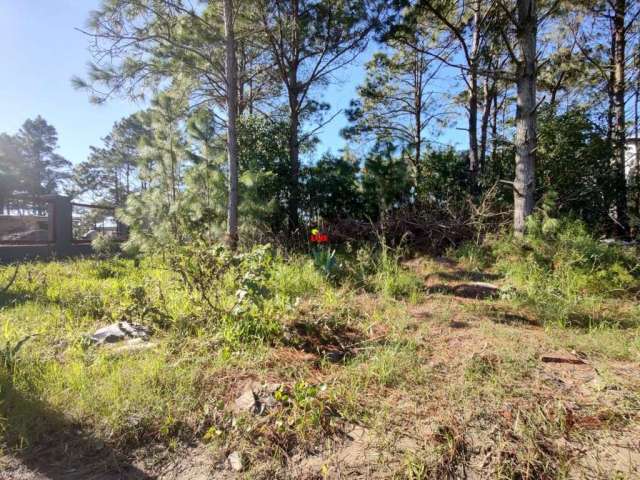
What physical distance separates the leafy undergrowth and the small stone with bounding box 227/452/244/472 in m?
0.02

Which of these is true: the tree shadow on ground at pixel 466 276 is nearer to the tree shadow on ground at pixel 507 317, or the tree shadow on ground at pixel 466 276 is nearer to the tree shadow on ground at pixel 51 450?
the tree shadow on ground at pixel 507 317

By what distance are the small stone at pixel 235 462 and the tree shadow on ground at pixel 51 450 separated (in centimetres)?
34

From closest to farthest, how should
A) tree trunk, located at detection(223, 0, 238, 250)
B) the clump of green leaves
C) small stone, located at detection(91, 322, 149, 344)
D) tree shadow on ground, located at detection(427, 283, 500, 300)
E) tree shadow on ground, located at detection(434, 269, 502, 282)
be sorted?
the clump of green leaves < small stone, located at detection(91, 322, 149, 344) < tree shadow on ground, located at detection(427, 283, 500, 300) < tree shadow on ground, located at detection(434, 269, 502, 282) < tree trunk, located at detection(223, 0, 238, 250)

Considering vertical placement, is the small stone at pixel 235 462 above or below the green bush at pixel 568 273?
below

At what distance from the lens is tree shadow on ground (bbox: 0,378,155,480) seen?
4.37 feet

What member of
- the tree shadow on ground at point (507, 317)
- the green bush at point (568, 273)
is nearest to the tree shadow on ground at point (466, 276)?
the green bush at point (568, 273)

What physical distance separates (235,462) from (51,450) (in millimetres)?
931

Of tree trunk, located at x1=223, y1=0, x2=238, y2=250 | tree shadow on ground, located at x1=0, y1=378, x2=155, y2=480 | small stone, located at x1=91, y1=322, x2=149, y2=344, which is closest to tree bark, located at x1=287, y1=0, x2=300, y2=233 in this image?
tree trunk, located at x1=223, y1=0, x2=238, y2=250

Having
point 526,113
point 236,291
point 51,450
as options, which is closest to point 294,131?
point 526,113

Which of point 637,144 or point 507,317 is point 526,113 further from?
point 637,144

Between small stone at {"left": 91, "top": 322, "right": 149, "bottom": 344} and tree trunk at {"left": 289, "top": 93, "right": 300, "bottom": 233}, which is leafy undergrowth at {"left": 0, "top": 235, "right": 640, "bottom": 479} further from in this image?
tree trunk at {"left": 289, "top": 93, "right": 300, "bottom": 233}

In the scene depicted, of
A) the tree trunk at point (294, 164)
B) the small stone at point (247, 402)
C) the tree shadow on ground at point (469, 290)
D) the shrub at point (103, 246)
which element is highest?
the tree trunk at point (294, 164)

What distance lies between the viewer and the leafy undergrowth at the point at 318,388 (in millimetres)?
1300

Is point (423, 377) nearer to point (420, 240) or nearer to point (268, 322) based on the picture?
point (268, 322)
